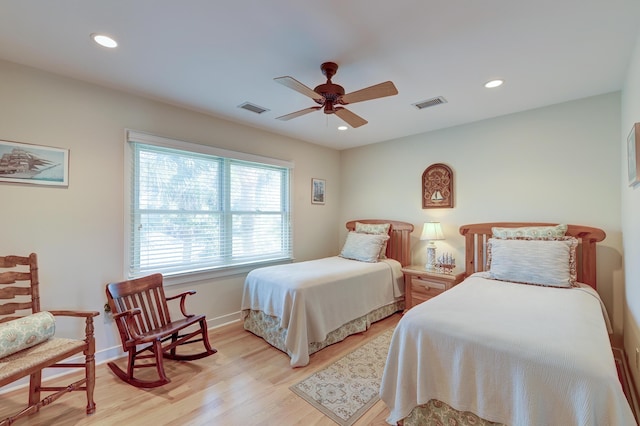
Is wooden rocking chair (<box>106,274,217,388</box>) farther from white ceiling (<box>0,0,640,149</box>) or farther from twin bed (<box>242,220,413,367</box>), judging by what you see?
white ceiling (<box>0,0,640,149</box>)

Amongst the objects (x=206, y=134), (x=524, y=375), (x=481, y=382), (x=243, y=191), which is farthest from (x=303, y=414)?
(x=206, y=134)

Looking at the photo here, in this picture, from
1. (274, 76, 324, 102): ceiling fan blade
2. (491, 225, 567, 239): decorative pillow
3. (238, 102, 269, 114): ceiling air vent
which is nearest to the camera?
(274, 76, 324, 102): ceiling fan blade

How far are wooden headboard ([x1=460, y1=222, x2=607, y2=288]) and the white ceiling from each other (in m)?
1.33

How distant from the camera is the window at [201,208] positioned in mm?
2852

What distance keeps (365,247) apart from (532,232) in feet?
6.11

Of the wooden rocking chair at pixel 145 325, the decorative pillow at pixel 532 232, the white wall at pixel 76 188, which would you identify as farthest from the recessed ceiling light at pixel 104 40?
the decorative pillow at pixel 532 232

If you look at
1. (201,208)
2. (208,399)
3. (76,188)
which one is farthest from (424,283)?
(76,188)

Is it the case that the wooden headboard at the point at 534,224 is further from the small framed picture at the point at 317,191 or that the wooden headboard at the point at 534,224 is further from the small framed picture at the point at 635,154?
the small framed picture at the point at 317,191

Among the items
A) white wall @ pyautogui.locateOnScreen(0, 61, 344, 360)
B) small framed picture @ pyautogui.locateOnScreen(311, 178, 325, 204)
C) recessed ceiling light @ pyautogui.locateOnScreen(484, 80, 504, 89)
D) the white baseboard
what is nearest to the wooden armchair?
white wall @ pyautogui.locateOnScreen(0, 61, 344, 360)

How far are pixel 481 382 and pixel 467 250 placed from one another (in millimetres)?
2255

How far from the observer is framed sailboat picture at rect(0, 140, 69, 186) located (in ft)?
7.08

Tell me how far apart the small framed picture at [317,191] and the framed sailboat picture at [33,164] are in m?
2.99

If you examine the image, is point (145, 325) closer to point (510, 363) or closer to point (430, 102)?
point (510, 363)

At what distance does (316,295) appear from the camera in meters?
2.76
